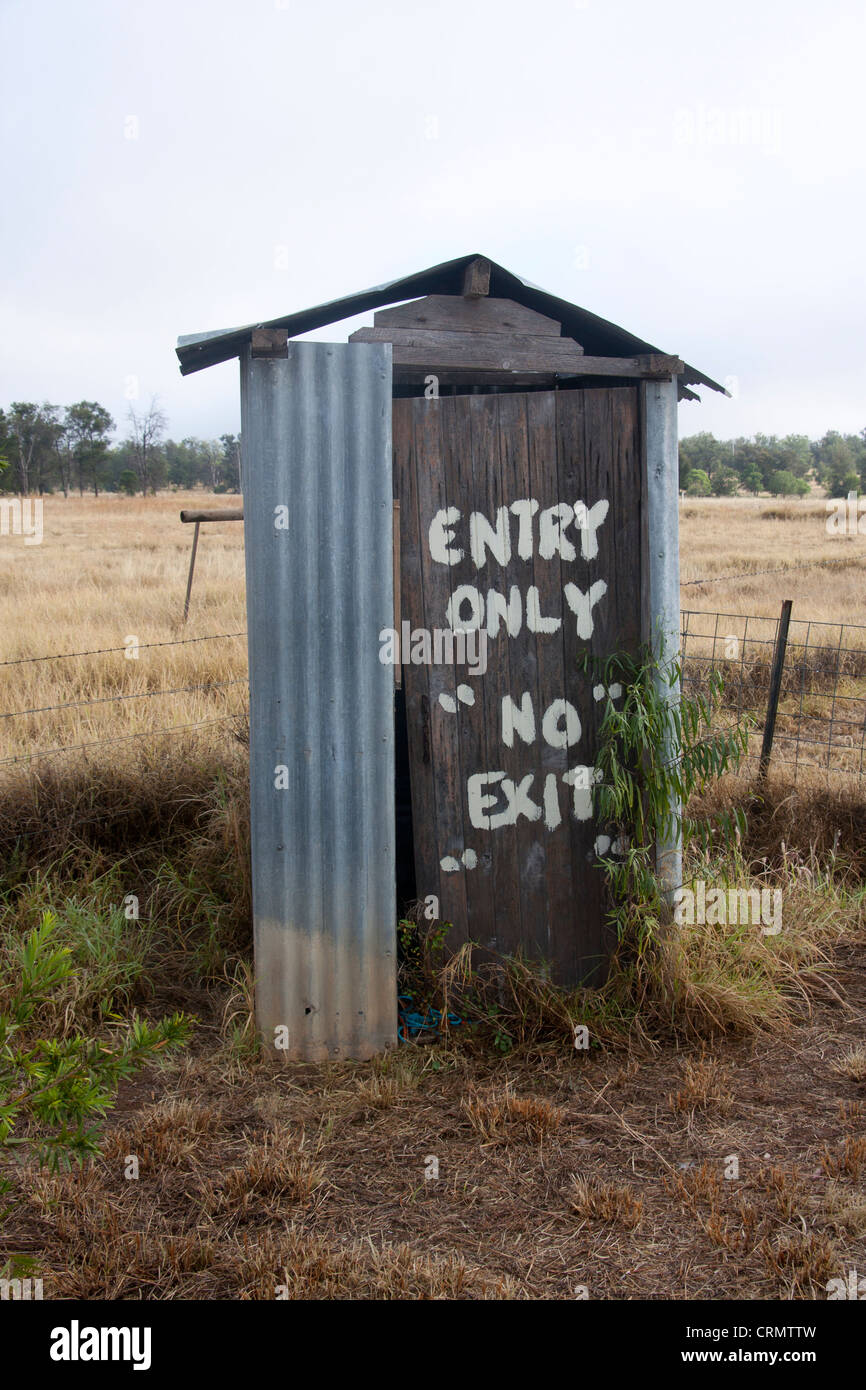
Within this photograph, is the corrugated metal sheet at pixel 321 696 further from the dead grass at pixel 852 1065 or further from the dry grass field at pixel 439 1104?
the dead grass at pixel 852 1065

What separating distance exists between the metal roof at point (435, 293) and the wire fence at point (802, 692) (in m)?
2.20

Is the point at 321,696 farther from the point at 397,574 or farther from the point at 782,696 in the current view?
the point at 782,696

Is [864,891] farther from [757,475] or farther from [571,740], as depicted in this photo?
[757,475]

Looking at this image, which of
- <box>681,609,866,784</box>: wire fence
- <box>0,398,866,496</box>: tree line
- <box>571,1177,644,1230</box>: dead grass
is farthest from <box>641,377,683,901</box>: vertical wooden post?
<box>0,398,866,496</box>: tree line

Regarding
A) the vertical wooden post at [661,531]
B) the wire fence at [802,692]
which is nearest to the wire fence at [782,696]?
the wire fence at [802,692]

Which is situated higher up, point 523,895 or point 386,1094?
point 523,895

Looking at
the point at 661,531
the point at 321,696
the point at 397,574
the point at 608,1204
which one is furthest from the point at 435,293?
Result: the point at 608,1204

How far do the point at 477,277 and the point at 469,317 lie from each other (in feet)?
0.52

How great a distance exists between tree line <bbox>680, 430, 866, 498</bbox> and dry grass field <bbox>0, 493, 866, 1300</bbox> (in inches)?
1685

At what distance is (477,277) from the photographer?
13.6 ft

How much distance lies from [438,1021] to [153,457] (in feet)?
171

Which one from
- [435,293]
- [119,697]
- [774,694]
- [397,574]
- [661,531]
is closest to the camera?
[661,531]

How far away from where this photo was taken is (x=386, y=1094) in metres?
3.85
